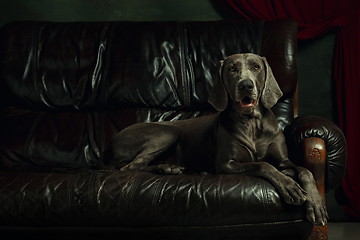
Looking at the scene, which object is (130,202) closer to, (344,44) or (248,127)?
(248,127)

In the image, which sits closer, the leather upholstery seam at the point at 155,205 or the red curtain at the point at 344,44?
the leather upholstery seam at the point at 155,205

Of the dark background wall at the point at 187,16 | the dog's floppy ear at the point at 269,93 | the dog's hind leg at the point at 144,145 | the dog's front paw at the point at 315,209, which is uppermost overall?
the dark background wall at the point at 187,16

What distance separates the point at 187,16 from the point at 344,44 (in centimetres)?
154

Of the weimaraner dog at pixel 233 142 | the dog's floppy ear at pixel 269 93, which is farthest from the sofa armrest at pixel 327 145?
the dog's floppy ear at pixel 269 93

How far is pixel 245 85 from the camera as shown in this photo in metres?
2.10

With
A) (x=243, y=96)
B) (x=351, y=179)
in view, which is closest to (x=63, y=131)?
(x=243, y=96)

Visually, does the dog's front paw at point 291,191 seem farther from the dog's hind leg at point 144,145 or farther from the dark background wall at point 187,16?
the dark background wall at point 187,16

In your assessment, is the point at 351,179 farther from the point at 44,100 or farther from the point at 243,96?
the point at 44,100

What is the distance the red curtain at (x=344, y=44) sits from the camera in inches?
131

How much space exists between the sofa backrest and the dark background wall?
0.73 metres

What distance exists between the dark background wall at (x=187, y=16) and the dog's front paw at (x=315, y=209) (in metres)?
1.86

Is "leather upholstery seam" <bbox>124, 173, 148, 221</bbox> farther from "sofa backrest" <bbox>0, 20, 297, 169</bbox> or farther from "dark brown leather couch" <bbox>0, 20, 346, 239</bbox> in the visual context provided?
"sofa backrest" <bbox>0, 20, 297, 169</bbox>

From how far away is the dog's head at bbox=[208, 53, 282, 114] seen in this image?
7.02 ft

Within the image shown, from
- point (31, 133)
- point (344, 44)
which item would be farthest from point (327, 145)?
point (31, 133)
